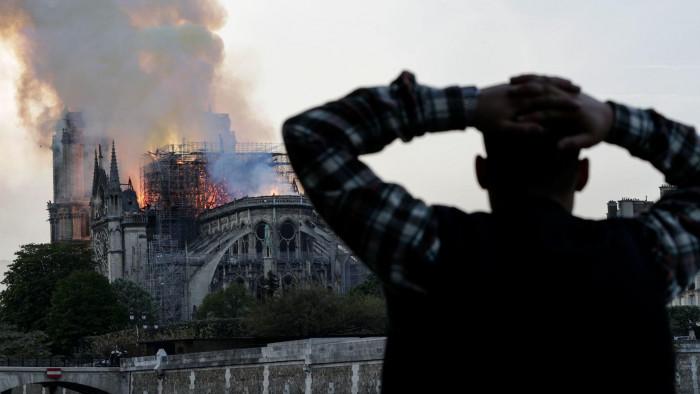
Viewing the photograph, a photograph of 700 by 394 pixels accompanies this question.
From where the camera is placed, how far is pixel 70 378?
63844 mm

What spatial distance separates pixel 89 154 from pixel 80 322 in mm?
64569

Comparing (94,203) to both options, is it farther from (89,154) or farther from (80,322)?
(80,322)

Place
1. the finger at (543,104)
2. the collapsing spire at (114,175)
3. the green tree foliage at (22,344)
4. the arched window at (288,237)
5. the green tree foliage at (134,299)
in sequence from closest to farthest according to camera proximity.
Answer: the finger at (543,104), the green tree foliage at (22,344), the green tree foliage at (134,299), the arched window at (288,237), the collapsing spire at (114,175)

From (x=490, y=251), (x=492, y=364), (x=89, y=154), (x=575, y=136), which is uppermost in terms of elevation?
(x=89, y=154)

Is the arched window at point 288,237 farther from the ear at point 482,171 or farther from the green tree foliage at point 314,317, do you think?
the ear at point 482,171

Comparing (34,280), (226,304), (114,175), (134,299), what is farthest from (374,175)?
(114,175)

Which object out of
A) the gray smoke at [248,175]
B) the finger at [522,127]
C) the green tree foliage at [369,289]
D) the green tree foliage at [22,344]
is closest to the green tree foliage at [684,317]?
the green tree foliage at [369,289]

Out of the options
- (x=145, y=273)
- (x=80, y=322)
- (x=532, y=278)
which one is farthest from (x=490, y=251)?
(x=145, y=273)

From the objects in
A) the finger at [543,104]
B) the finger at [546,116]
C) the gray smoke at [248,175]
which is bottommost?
the finger at [546,116]

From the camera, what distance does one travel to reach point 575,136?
388 cm

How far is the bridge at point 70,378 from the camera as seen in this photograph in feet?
205

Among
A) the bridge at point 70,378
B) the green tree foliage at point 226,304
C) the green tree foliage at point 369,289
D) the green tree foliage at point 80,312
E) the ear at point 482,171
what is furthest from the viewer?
the green tree foliage at point 226,304

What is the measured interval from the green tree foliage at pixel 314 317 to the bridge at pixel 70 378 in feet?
43.4

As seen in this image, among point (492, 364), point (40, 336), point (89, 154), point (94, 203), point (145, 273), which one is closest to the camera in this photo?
point (492, 364)
